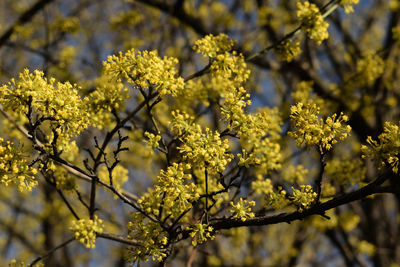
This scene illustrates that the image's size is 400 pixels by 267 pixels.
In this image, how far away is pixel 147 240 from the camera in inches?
96.3

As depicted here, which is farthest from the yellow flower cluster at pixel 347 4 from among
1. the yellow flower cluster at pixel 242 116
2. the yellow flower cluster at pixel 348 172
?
the yellow flower cluster at pixel 348 172

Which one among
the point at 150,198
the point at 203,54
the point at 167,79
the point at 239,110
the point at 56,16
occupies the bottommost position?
the point at 150,198

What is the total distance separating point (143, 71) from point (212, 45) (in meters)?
0.78

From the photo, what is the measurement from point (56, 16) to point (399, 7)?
20.7 feet

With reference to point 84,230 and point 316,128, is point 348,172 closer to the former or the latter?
point 316,128

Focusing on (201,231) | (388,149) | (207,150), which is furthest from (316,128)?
(201,231)

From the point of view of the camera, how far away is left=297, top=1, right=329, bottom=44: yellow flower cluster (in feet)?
10.3

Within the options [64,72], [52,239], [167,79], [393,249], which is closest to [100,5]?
[64,72]

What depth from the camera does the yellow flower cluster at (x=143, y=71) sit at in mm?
2480

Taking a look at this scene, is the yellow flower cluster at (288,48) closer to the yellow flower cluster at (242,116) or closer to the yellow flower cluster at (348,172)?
the yellow flower cluster at (242,116)

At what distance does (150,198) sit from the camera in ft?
8.96

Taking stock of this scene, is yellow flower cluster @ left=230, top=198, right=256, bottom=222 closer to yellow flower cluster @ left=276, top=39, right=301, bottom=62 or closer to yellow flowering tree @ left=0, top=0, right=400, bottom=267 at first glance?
yellow flowering tree @ left=0, top=0, right=400, bottom=267

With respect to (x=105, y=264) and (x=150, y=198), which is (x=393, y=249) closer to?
(x=150, y=198)

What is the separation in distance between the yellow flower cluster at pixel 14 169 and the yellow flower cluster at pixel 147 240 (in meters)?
0.76
